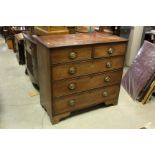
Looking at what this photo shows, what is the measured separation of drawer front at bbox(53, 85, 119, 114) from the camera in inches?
75.2

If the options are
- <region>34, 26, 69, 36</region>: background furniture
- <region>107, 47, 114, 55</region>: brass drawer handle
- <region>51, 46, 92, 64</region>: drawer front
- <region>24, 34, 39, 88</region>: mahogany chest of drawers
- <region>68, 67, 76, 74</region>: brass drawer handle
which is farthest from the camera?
<region>24, 34, 39, 88</region>: mahogany chest of drawers

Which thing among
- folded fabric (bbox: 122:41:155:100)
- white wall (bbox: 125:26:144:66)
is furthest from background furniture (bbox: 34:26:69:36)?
white wall (bbox: 125:26:144:66)

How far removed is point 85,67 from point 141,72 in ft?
3.47

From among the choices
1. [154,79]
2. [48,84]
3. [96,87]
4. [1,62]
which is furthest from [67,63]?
[1,62]

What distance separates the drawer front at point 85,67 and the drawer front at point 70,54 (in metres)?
0.06

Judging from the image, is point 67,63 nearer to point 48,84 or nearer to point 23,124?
point 48,84

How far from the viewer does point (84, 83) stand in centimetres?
194

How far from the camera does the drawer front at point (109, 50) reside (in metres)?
1.85

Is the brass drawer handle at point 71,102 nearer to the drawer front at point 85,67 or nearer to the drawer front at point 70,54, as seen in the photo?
the drawer front at point 85,67

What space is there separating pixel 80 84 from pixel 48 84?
348mm

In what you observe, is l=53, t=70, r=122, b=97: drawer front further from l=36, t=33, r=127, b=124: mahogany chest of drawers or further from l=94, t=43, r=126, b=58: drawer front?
l=94, t=43, r=126, b=58: drawer front

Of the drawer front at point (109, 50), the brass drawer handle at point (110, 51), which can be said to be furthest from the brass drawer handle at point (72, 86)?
the brass drawer handle at point (110, 51)

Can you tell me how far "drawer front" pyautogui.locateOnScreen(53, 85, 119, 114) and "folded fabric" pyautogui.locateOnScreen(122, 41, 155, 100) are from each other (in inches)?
16.3

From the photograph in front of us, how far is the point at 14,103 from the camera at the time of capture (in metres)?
2.32
